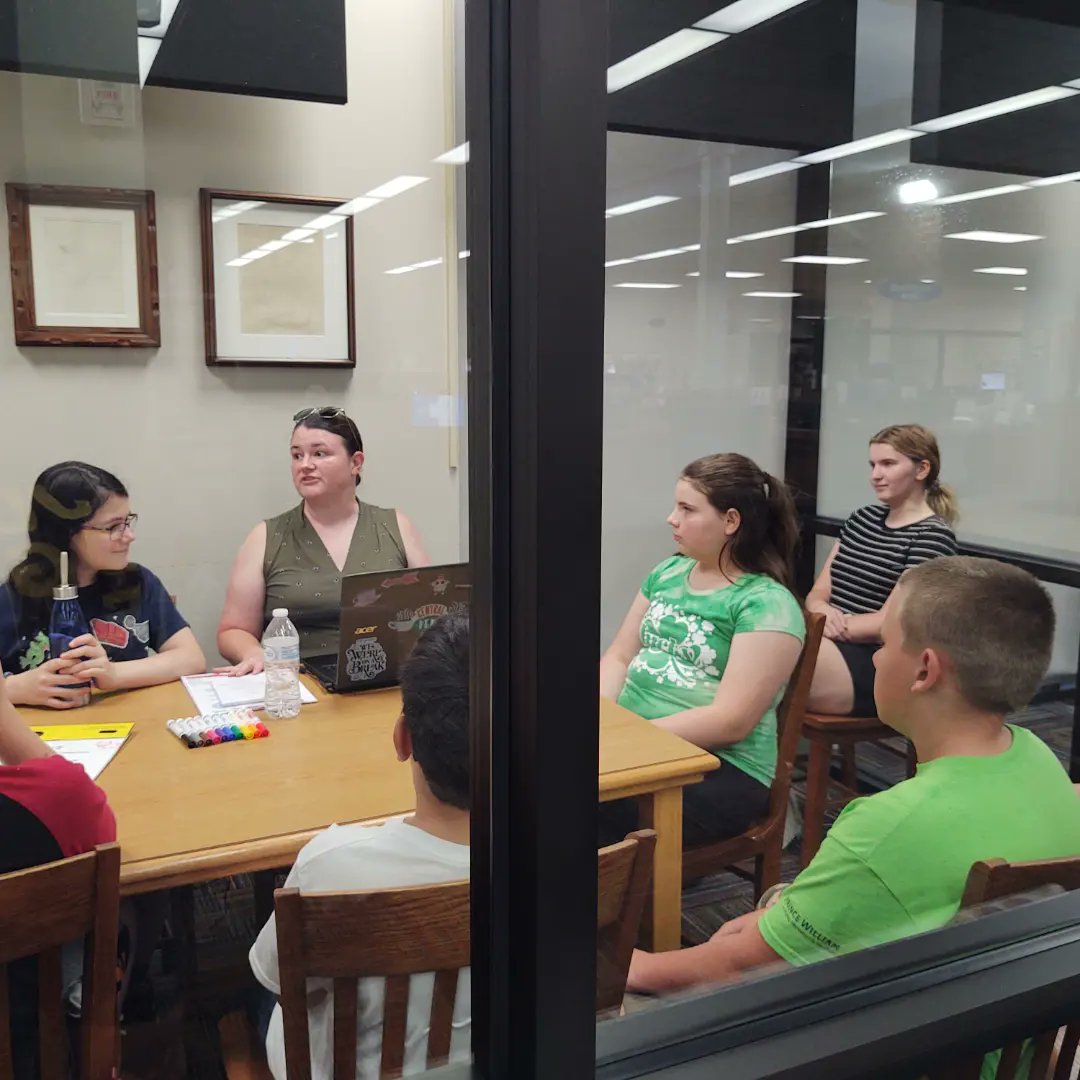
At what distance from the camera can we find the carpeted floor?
4.00ft

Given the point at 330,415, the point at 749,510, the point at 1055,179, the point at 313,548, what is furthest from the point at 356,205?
the point at 1055,179

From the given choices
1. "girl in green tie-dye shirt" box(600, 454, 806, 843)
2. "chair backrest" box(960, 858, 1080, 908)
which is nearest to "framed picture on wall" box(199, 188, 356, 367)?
"girl in green tie-dye shirt" box(600, 454, 806, 843)

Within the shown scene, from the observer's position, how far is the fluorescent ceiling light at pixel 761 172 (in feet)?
7.18

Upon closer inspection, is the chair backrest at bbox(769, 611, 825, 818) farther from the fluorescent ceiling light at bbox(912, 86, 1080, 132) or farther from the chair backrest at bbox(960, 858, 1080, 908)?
the fluorescent ceiling light at bbox(912, 86, 1080, 132)

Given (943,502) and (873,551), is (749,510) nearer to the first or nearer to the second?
(873,551)

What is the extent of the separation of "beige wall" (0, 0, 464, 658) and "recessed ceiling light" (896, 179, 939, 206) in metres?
1.35

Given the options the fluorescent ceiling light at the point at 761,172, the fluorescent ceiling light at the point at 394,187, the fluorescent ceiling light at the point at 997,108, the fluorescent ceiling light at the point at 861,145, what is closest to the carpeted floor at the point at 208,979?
the fluorescent ceiling light at the point at 394,187

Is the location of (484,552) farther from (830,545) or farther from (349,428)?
(830,545)

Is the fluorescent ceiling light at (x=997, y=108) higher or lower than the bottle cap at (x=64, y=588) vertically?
higher

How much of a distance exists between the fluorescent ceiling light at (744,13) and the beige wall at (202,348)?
3.07ft

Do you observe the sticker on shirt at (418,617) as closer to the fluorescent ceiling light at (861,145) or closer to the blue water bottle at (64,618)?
the blue water bottle at (64,618)

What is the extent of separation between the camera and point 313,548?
178cm

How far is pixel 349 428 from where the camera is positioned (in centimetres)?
185

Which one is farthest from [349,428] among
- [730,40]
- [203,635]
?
[730,40]
